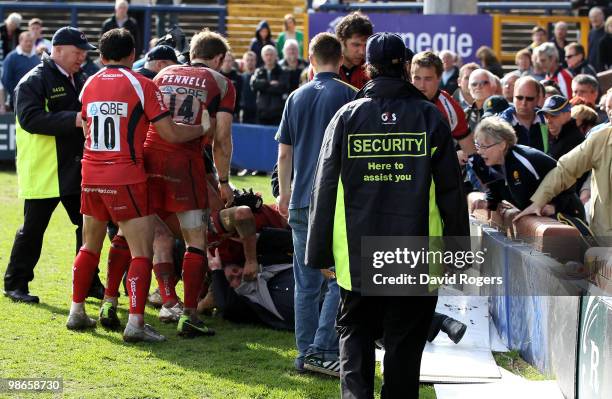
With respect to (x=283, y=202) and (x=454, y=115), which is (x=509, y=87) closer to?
(x=454, y=115)

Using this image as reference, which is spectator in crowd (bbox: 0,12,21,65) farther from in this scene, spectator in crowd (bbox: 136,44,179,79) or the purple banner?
spectator in crowd (bbox: 136,44,179,79)

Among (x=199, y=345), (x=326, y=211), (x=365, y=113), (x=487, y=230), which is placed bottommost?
(x=199, y=345)

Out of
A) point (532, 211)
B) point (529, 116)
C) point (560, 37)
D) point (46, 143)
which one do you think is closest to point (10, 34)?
point (560, 37)

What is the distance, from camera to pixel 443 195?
203 inches

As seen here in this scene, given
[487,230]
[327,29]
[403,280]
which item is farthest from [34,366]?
[327,29]

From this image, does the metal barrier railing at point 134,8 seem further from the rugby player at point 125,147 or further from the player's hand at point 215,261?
the rugby player at point 125,147

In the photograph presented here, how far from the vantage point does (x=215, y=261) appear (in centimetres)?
839

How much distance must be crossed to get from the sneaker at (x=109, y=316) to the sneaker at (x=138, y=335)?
0.25m

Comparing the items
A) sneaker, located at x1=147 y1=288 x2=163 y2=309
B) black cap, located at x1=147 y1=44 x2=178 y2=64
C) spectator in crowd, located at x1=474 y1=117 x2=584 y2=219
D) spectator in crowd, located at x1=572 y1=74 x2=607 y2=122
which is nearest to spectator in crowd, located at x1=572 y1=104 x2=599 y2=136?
spectator in crowd, located at x1=572 y1=74 x2=607 y2=122

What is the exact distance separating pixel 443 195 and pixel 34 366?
2.90m

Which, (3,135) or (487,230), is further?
(3,135)

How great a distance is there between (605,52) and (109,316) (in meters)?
11.8

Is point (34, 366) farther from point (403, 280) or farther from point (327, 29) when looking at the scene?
point (327, 29)

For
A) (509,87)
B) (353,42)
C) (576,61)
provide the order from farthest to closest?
(576,61) < (509,87) < (353,42)
